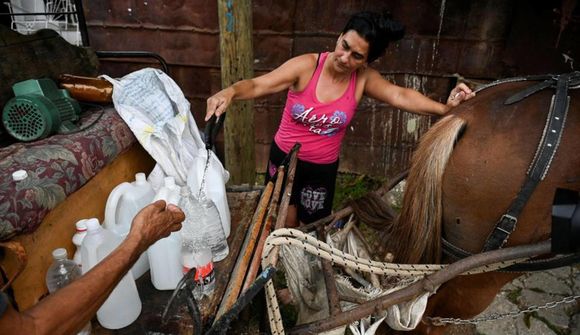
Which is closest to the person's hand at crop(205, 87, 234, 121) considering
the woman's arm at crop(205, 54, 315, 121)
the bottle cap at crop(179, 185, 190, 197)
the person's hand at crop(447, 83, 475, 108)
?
the woman's arm at crop(205, 54, 315, 121)

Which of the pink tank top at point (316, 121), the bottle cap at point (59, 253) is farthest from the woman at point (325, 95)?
the bottle cap at point (59, 253)

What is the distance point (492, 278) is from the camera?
5.74ft

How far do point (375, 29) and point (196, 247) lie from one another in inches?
57.8

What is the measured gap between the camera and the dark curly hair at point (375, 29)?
6.64ft

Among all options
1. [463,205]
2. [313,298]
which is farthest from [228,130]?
[463,205]

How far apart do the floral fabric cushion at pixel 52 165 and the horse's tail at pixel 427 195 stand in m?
1.41

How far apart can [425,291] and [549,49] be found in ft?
10.1

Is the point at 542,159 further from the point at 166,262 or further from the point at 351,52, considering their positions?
the point at 166,262

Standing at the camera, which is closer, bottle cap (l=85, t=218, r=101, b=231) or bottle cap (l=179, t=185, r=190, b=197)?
bottle cap (l=85, t=218, r=101, b=231)

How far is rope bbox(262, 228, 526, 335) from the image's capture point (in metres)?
1.32

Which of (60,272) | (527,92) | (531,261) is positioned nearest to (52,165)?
(60,272)

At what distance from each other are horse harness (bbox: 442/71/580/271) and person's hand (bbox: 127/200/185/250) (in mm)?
1224

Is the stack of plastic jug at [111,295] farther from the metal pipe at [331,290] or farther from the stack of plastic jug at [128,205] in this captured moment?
the metal pipe at [331,290]

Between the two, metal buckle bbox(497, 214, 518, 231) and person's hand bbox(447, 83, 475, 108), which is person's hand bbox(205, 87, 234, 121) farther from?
metal buckle bbox(497, 214, 518, 231)
